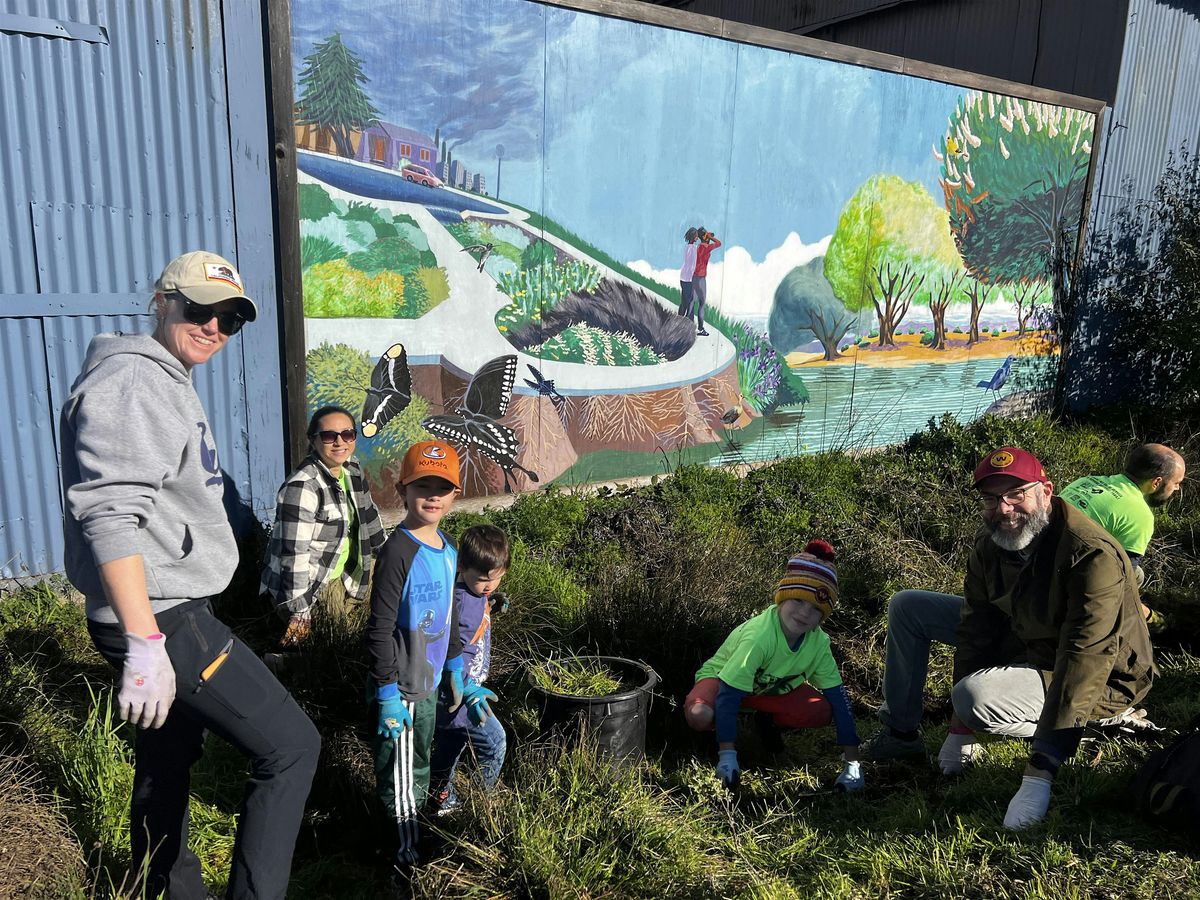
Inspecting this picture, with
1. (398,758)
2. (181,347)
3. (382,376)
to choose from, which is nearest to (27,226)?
(382,376)

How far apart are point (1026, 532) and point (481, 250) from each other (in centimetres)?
352

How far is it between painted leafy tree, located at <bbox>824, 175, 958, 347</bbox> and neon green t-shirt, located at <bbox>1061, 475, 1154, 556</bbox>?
3.36m

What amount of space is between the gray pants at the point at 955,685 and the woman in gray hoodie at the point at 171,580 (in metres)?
2.53

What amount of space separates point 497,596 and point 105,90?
3.20 m

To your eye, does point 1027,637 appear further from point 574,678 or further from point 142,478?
point 142,478

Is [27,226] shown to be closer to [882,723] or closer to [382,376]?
[382,376]

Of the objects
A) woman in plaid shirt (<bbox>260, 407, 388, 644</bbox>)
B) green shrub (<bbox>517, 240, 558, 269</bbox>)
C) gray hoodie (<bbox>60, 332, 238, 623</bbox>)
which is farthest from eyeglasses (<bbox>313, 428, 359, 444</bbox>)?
green shrub (<bbox>517, 240, 558, 269</bbox>)

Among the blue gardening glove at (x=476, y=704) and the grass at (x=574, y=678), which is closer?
the blue gardening glove at (x=476, y=704)

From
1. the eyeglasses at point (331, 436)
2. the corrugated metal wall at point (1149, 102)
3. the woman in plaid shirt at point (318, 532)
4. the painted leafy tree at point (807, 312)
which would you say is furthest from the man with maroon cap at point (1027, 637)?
the corrugated metal wall at point (1149, 102)

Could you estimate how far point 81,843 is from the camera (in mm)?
2834

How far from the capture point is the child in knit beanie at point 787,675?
3.63m

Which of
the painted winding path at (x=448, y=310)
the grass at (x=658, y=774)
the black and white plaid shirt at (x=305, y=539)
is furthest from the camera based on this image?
the painted winding path at (x=448, y=310)

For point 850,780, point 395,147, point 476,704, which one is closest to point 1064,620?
point 850,780

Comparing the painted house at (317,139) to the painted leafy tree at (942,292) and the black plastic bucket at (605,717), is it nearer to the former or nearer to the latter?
the black plastic bucket at (605,717)
